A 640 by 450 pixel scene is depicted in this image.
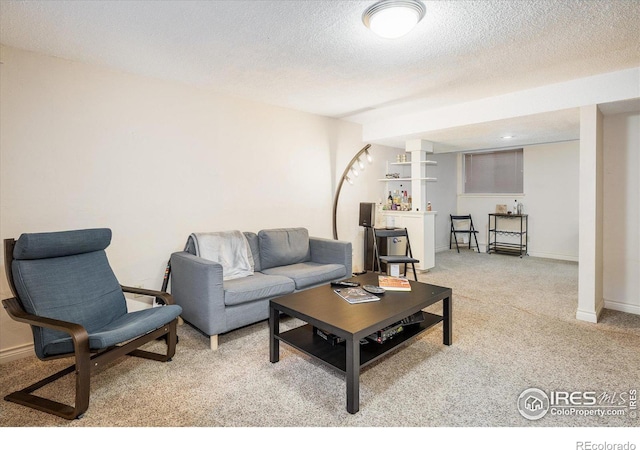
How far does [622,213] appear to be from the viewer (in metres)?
3.44

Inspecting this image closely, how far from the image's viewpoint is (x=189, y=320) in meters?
2.88

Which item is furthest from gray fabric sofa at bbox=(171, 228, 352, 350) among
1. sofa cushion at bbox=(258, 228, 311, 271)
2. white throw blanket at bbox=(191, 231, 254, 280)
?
white throw blanket at bbox=(191, 231, 254, 280)

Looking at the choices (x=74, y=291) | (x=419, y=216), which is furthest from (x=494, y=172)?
(x=74, y=291)

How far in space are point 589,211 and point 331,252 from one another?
2.47 meters

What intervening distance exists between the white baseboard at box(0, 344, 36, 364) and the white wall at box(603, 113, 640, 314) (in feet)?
17.4

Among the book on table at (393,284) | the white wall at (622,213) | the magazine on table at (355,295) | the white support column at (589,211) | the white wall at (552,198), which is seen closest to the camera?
the magazine on table at (355,295)

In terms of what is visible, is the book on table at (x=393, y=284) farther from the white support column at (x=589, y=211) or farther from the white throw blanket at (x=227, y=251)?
the white support column at (x=589, y=211)

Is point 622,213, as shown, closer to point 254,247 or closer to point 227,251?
point 254,247

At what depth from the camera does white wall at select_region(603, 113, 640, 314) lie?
11.0 feet

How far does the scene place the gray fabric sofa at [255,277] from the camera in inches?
104

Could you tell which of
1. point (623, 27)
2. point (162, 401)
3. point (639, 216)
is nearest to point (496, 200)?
point (639, 216)

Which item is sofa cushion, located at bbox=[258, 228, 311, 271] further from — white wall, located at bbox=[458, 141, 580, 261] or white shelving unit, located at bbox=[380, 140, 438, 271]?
white wall, located at bbox=[458, 141, 580, 261]

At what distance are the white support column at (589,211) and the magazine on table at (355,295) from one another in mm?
2159

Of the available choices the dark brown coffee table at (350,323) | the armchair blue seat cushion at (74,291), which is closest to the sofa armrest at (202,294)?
the armchair blue seat cushion at (74,291)
